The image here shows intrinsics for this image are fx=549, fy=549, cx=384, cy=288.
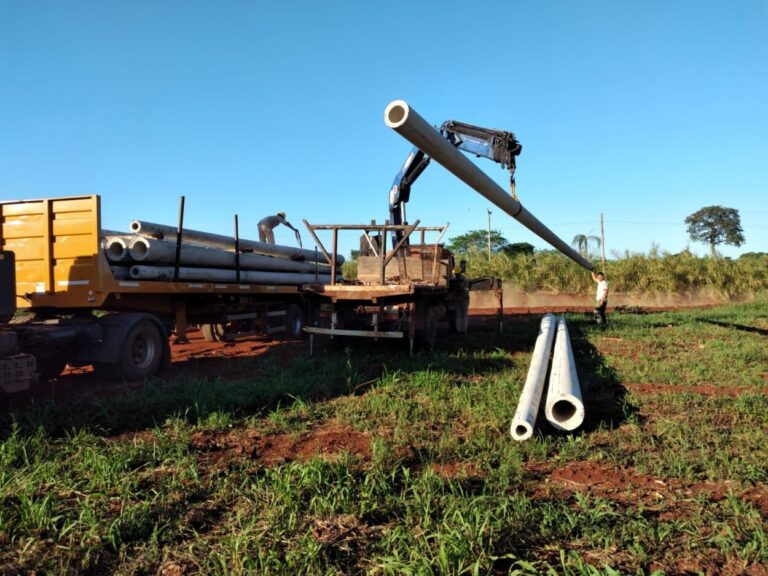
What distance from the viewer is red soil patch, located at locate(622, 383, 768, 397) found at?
685 cm

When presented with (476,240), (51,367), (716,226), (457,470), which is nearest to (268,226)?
(51,367)

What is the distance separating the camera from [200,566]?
9.00 feet

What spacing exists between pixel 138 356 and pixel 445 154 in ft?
20.7

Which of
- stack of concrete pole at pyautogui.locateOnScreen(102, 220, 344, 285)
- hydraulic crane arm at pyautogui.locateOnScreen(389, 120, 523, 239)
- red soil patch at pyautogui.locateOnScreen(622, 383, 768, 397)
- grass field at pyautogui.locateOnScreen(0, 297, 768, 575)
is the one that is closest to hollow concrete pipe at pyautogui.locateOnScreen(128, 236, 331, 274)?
stack of concrete pole at pyautogui.locateOnScreen(102, 220, 344, 285)

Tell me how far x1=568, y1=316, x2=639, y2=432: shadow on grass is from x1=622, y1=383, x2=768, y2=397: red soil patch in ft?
0.69

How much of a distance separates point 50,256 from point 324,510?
6.29 m

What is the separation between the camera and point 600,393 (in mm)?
6836

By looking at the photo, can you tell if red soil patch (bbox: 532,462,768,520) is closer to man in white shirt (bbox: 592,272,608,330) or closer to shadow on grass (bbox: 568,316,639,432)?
shadow on grass (bbox: 568,316,639,432)

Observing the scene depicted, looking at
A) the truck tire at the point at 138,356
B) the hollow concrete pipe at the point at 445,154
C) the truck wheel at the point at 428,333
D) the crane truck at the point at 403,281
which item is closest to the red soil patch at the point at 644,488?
the hollow concrete pipe at the point at 445,154

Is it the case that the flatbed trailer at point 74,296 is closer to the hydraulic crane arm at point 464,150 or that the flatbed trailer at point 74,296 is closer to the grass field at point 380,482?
the grass field at point 380,482

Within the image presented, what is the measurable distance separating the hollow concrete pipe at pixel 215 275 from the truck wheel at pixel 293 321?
65cm

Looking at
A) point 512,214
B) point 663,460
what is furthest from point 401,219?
point 663,460

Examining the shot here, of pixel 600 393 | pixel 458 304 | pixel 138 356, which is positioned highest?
pixel 458 304

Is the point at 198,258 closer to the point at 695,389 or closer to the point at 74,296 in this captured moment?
the point at 74,296
